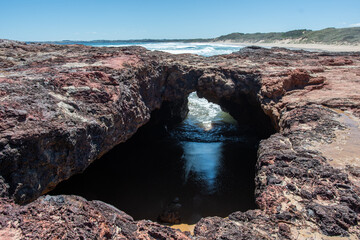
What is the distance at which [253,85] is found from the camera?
7.15 meters

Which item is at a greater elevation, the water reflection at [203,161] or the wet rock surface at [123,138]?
the wet rock surface at [123,138]

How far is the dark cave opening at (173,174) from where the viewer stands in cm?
604

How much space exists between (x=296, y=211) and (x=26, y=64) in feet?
20.0

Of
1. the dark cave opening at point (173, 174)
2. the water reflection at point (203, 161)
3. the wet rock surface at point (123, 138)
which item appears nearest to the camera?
the wet rock surface at point (123, 138)

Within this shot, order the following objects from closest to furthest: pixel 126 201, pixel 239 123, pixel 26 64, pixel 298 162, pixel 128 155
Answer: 1. pixel 298 162
2. pixel 26 64
3. pixel 126 201
4. pixel 128 155
5. pixel 239 123

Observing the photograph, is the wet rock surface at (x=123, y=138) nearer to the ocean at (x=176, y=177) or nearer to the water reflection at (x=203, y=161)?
the ocean at (x=176, y=177)

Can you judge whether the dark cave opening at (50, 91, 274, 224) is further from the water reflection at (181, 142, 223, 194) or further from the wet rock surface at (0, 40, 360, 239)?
the wet rock surface at (0, 40, 360, 239)

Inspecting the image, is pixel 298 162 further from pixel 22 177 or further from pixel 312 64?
pixel 312 64

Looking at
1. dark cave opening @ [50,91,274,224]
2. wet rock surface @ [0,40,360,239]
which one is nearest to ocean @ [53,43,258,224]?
dark cave opening @ [50,91,274,224]

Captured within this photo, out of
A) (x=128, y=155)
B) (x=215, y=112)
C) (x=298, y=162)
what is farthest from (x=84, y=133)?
(x=215, y=112)

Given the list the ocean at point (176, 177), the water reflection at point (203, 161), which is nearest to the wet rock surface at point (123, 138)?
the ocean at point (176, 177)

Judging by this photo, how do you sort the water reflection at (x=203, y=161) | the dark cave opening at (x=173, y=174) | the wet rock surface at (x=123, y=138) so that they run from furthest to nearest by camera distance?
1. the water reflection at (x=203, y=161)
2. the dark cave opening at (x=173, y=174)
3. the wet rock surface at (x=123, y=138)

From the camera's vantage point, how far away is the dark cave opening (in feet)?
19.8

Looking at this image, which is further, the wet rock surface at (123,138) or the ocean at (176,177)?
the ocean at (176,177)
